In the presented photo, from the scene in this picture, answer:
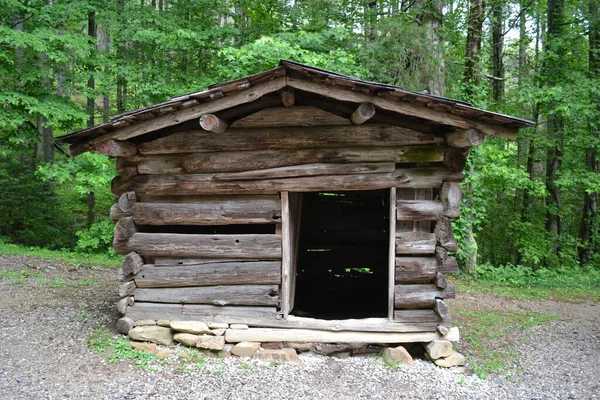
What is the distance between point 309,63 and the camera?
10562mm

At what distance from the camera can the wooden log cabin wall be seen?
19.5ft

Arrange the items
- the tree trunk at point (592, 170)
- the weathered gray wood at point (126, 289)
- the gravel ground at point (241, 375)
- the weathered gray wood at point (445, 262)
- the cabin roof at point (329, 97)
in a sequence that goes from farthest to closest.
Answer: the tree trunk at point (592, 170) < the weathered gray wood at point (126, 289) < the weathered gray wood at point (445, 262) < the cabin roof at point (329, 97) < the gravel ground at point (241, 375)

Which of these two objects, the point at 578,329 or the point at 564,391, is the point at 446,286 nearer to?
the point at 564,391

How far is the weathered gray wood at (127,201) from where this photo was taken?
21.0 feet

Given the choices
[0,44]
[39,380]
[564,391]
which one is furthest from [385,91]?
[0,44]

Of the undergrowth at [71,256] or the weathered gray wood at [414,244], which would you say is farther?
the undergrowth at [71,256]

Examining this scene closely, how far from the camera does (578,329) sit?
8.41 m

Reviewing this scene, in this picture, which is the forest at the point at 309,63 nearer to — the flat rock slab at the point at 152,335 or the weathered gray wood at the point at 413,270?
the weathered gray wood at the point at 413,270

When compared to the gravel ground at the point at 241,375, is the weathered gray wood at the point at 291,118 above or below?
above

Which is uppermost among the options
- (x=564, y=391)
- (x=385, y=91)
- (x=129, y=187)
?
Result: (x=385, y=91)

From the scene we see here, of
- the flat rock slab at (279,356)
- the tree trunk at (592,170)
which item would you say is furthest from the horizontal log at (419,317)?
the tree trunk at (592,170)

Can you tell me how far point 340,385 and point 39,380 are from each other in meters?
3.32

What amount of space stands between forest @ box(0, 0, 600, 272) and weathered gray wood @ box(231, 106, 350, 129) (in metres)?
4.69

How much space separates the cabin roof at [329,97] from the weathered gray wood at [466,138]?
0.07 m
